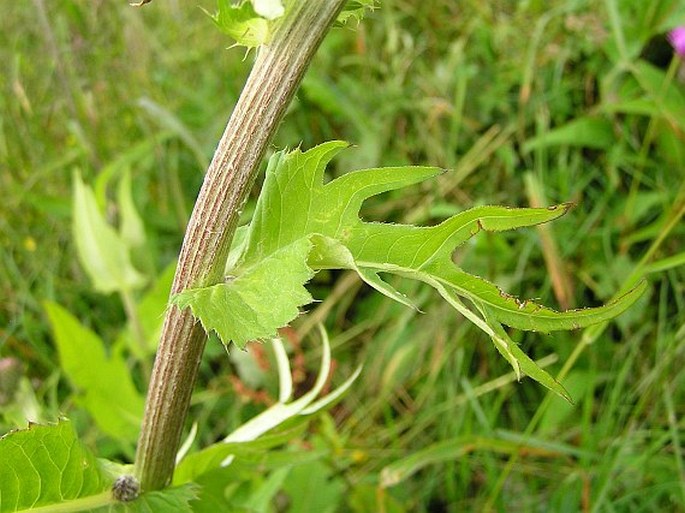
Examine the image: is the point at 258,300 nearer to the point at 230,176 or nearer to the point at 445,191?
the point at 230,176

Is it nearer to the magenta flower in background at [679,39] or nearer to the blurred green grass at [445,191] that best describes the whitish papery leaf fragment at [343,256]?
the blurred green grass at [445,191]

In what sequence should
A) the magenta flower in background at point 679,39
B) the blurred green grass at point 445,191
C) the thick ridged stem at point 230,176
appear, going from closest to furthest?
the thick ridged stem at point 230,176, the blurred green grass at point 445,191, the magenta flower in background at point 679,39

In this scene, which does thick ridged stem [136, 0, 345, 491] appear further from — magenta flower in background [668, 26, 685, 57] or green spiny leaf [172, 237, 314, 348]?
magenta flower in background [668, 26, 685, 57]

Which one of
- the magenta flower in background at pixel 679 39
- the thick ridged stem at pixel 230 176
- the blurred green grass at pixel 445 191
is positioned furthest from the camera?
the magenta flower in background at pixel 679 39

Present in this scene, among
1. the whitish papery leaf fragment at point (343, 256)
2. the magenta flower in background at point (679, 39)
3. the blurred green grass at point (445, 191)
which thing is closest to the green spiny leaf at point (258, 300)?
the whitish papery leaf fragment at point (343, 256)

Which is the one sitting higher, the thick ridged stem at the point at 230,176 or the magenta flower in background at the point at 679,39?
the thick ridged stem at the point at 230,176

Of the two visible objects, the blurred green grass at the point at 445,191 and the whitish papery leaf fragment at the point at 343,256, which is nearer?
the whitish papery leaf fragment at the point at 343,256
